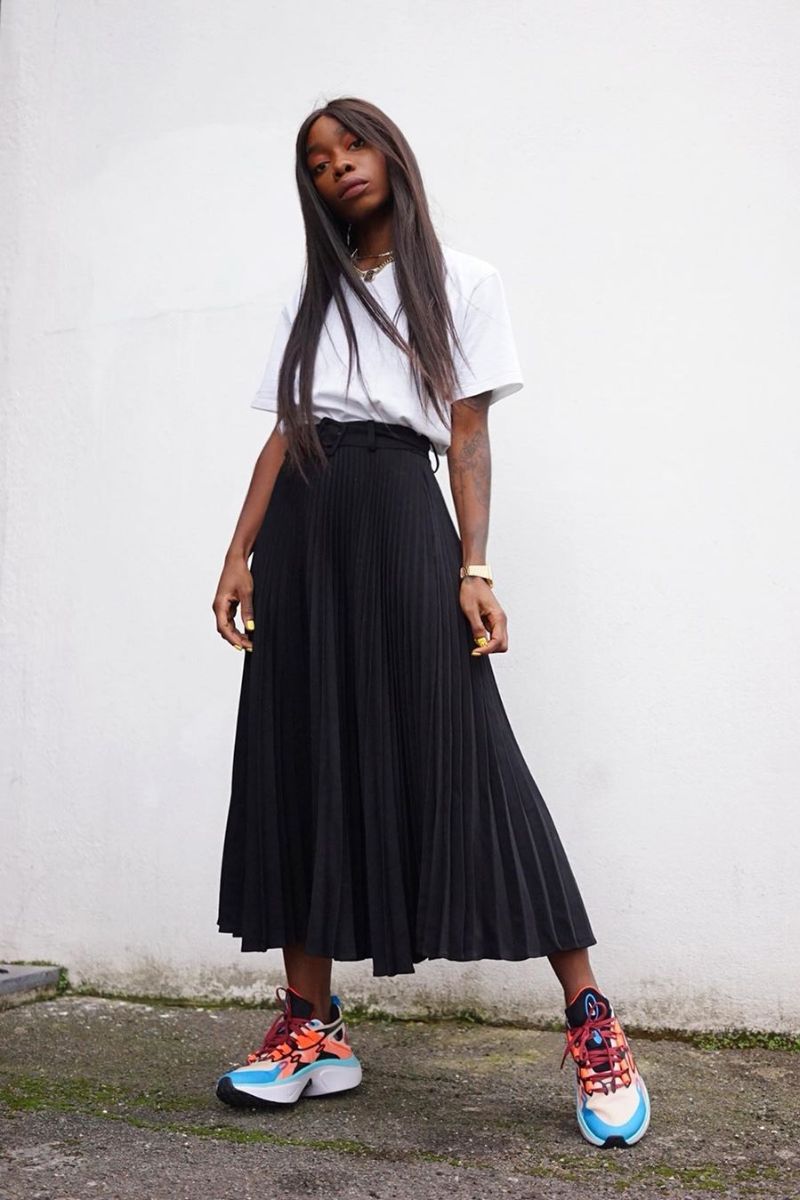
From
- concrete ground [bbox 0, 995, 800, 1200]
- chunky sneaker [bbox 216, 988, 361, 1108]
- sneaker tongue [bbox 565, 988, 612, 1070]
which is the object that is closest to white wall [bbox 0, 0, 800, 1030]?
concrete ground [bbox 0, 995, 800, 1200]

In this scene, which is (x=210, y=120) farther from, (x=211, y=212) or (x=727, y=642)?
(x=727, y=642)

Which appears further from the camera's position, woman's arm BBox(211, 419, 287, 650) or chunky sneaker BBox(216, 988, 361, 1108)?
woman's arm BBox(211, 419, 287, 650)

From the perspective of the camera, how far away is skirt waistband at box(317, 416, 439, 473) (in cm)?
237

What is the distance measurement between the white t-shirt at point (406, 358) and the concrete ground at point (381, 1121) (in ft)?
4.20

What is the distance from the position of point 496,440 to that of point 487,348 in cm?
70

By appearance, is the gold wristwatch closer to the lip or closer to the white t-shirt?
the white t-shirt

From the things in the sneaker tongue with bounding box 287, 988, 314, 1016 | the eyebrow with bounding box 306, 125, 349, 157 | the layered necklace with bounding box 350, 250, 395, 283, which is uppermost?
the eyebrow with bounding box 306, 125, 349, 157

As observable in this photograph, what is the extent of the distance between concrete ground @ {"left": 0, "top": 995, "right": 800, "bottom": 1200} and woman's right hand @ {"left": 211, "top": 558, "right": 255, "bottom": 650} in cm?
89

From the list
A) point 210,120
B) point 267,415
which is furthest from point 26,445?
point 210,120

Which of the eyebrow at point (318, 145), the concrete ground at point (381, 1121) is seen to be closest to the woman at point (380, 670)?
the eyebrow at point (318, 145)

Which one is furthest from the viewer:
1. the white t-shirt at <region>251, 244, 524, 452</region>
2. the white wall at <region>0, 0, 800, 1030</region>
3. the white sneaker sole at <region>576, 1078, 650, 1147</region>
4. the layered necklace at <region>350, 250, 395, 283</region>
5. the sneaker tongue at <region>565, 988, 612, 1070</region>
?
the white wall at <region>0, 0, 800, 1030</region>

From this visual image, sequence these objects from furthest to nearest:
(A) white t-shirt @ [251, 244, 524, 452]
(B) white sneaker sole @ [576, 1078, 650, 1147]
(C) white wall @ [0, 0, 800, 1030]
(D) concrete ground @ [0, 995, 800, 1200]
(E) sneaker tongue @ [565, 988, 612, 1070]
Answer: (C) white wall @ [0, 0, 800, 1030], (A) white t-shirt @ [251, 244, 524, 452], (E) sneaker tongue @ [565, 988, 612, 1070], (B) white sneaker sole @ [576, 1078, 650, 1147], (D) concrete ground @ [0, 995, 800, 1200]

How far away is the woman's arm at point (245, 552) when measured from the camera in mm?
2500

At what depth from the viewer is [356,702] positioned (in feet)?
7.63
